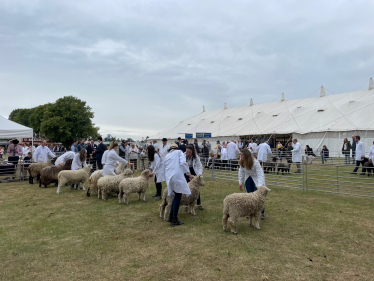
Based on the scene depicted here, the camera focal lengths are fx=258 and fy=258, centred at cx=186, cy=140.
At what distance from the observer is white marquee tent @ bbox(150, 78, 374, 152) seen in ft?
83.7

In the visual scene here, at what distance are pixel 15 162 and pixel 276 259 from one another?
15.0 metres

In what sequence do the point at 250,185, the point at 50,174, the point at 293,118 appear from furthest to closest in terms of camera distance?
the point at 293,118 < the point at 50,174 < the point at 250,185

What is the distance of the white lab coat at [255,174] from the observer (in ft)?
20.1

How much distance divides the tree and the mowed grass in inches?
1915

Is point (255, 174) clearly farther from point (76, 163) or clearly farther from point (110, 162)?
point (76, 163)

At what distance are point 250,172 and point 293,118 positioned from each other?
27330mm

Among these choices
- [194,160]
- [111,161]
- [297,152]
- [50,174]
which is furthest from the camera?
[297,152]

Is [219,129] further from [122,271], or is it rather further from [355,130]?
[122,271]

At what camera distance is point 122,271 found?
12.9 feet

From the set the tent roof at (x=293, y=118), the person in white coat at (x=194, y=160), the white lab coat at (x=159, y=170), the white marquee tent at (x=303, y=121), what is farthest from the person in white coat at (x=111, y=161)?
the tent roof at (x=293, y=118)

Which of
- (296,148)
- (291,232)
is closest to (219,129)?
(296,148)

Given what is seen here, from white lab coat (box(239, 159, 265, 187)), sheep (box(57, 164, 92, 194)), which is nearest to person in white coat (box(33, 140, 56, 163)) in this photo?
sheep (box(57, 164, 92, 194))

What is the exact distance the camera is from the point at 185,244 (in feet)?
16.2

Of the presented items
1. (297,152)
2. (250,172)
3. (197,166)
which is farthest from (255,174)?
(297,152)
